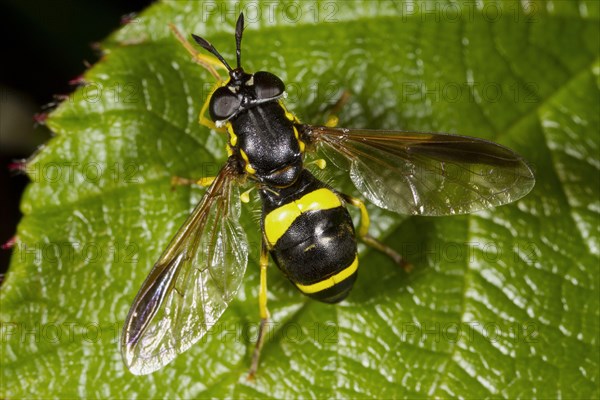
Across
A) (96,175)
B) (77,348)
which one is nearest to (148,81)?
(96,175)

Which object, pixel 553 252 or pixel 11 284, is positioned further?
pixel 553 252

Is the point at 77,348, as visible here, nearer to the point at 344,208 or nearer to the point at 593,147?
the point at 344,208

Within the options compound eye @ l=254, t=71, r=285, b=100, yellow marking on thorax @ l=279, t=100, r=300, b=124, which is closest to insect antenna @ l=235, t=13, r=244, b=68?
compound eye @ l=254, t=71, r=285, b=100

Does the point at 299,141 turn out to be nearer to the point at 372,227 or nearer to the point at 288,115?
the point at 288,115

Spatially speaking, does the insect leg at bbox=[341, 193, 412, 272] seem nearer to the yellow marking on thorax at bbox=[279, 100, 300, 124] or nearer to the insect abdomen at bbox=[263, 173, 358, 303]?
the insect abdomen at bbox=[263, 173, 358, 303]

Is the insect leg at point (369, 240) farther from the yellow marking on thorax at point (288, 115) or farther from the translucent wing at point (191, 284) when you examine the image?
the translucent wing at point (191, 284)

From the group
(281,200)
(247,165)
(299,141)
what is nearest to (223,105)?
(247,165)
